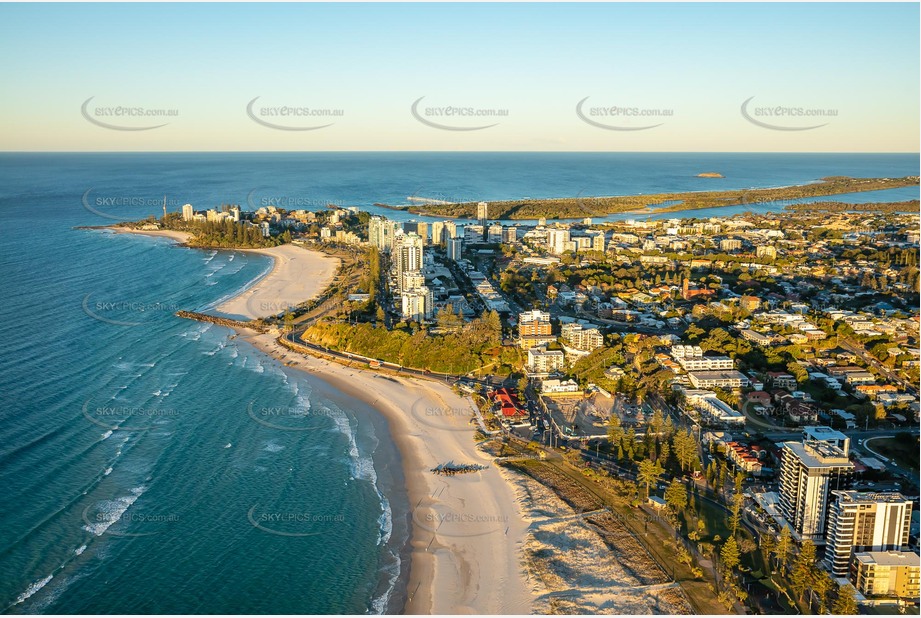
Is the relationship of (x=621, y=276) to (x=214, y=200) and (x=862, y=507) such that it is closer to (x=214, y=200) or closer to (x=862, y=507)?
(x=862, y=507)

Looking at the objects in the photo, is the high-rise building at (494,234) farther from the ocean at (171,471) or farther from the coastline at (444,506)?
the coastline at (444,506)

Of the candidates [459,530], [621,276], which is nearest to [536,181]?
[621,276]

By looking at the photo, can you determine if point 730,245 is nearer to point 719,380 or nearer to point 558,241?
point 558,241

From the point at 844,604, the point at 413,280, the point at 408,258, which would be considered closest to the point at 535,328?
the point at 413,280

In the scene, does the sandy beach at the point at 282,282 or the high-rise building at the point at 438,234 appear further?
the high-rise building at the point at 438,234

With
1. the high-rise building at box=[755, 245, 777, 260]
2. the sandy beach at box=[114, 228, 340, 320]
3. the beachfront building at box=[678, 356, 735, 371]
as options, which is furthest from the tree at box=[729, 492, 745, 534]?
A: the high-rise building at box=[755, 245, 777, 260]

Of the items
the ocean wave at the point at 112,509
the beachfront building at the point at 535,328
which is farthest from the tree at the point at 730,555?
the beachfront building at the point at 535,328

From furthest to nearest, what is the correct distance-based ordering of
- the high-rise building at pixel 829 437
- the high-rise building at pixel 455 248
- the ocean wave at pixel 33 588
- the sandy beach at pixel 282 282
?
the high-rise building at pixel 455 248 → the sandy beach at pixel 282 282 → the high-rise building at pixel 829 437 → the ocean wave at pixel 33 588
